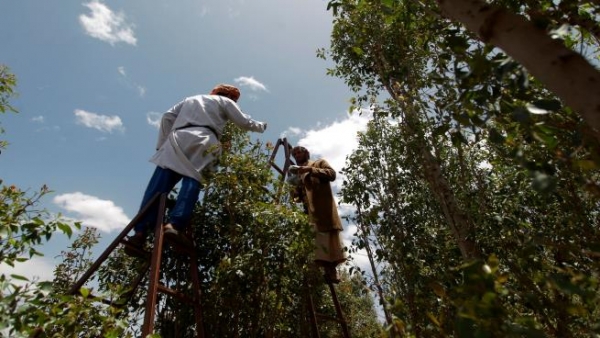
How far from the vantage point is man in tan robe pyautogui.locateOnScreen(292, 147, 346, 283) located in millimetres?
4504

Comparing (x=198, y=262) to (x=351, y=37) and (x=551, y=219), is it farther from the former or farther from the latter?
(x=351, y=37)

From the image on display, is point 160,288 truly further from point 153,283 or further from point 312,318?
point 312,318

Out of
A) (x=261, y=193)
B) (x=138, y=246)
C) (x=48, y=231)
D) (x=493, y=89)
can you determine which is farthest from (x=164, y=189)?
(x=493, y=89)

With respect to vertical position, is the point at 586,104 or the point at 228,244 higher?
the point at 228,244

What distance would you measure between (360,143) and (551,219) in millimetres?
2862

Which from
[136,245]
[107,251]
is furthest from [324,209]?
[107,251]

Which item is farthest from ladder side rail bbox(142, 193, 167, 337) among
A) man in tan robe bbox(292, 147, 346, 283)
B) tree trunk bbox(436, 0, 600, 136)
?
tree trunk bbox(436, 0, 600, 136)

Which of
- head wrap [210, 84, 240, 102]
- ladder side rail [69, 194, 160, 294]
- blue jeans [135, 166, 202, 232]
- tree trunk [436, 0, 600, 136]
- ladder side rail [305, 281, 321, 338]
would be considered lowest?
tree trunk [436, 0, 600, 136]

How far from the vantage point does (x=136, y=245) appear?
10.2ft

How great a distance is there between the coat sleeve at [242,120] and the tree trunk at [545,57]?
3124 millimetres

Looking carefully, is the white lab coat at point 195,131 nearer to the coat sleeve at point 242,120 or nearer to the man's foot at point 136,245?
the coat sleeve at point 242,120

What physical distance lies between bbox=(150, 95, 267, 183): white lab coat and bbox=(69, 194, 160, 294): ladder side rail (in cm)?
45

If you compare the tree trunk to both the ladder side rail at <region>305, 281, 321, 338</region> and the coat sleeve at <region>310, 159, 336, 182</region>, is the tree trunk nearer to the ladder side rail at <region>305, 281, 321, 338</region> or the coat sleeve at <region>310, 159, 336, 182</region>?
the ladder side rail at <region>305, 281, 321, 338</region>

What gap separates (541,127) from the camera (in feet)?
3.24
